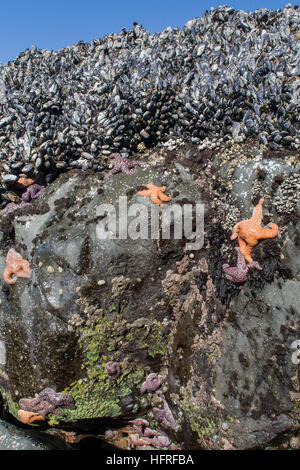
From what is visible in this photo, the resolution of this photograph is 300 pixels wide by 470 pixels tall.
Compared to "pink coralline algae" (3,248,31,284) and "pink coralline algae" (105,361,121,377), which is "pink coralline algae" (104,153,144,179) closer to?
"pink coralline algae" (3,248,31,284)

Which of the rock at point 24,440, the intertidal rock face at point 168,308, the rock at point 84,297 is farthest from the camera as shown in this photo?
the rock at point 24,440

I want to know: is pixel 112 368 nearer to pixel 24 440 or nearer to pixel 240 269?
pixel 24 440

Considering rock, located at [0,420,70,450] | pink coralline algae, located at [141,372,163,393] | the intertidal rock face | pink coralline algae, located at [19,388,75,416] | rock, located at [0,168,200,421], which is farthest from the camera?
pink coralline algae, located at [141,372,163,393]

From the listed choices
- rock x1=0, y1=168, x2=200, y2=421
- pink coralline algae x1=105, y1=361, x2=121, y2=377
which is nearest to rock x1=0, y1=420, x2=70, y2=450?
rock x1=0, y1=168, x2=200, y2=421

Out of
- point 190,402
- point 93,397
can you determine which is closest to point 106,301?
point 93,397

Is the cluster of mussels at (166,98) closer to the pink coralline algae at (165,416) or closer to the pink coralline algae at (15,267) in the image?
the pink coralline algae at (15,267)

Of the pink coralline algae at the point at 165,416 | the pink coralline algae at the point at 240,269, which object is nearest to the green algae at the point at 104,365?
the pink coralline algae at the point at 165,416
